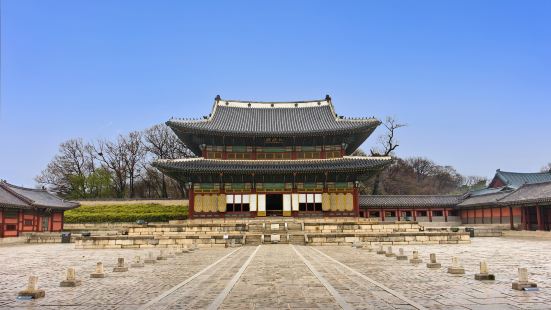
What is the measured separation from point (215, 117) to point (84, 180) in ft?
97.0

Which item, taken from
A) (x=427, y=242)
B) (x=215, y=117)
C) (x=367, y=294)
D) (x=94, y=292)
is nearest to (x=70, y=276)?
(x=94, y=292)

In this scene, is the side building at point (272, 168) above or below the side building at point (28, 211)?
above

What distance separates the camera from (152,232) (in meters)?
34.6

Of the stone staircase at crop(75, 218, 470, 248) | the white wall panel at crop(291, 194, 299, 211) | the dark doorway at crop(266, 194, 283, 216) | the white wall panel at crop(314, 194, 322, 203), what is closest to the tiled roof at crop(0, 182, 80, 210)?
the stone staircase at crop(75, 218, 470, 248)

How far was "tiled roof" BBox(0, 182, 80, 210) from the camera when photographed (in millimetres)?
41125

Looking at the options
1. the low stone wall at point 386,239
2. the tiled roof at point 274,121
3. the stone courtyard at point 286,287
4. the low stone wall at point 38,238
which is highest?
the tiled roof at point 274,121

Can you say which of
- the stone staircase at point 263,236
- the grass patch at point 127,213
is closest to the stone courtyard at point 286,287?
the stone staircase at point 263,236

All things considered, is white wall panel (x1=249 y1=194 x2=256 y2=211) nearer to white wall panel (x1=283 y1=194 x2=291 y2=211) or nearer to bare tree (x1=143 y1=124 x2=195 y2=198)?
white wall panel (x1=283 y1=194 x2=291 y2=211)

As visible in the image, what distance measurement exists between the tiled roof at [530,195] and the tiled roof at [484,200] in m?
2.56

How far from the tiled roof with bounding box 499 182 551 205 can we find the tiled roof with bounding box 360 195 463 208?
11500 mm

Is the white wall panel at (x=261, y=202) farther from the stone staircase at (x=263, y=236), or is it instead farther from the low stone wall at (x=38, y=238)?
the low stone wall at (x=38, y=238)

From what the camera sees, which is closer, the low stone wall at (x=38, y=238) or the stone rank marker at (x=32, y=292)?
the stone rank marker at (x=32, y=292)

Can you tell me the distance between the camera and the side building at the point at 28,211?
38600 mm

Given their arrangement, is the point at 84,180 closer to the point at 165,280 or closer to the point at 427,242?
the point at 427,242
